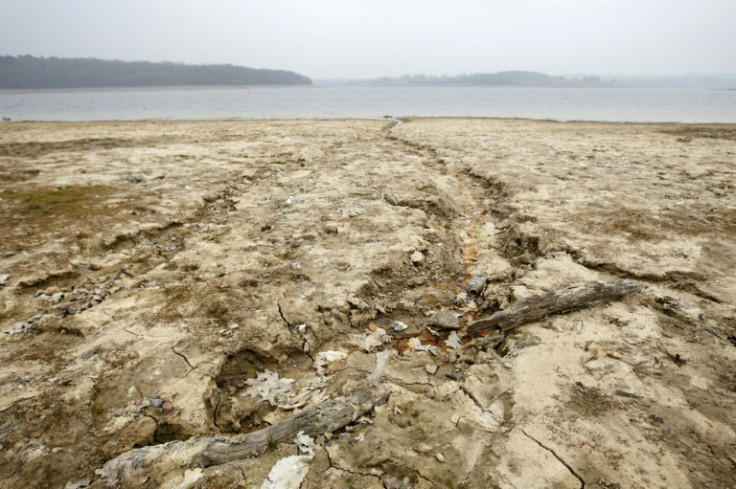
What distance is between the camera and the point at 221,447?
8.56ft

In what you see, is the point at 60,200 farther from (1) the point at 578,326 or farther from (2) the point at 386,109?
(2) the point at 386,109

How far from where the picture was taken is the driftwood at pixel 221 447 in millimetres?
2510

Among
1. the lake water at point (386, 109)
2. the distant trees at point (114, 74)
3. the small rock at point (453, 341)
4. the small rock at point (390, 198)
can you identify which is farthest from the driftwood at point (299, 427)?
the distant trees at point (114, 74)

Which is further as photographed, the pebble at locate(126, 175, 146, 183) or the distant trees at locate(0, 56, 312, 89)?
the distant trees at locate(0, 56, 312, 89)

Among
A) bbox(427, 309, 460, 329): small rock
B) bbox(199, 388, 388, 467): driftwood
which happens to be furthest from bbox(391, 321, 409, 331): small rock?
bbox(199, 388, 388, 467): driftwood

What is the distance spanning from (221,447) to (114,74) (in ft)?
649

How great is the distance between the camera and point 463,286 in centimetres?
524

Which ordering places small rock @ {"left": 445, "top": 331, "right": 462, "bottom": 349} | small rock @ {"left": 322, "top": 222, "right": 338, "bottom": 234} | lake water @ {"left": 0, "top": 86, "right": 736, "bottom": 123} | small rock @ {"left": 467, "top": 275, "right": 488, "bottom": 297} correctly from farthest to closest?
lake water @ {"left": 0, "top": 86, "right": 736, "bottom": 123}
small rock @ {"left": 322, "top": 222, "right": 338, "bottom": 234}
small rock @ {"left": 467, "top": 275, "right": 488, "bottom": 297}
small rock @ {"left": 445, "top": 331, "right": 462, "bottom": 349}

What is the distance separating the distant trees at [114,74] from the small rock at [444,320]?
185987mm

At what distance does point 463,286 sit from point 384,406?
268 centimetres

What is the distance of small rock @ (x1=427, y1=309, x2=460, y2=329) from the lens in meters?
4.34

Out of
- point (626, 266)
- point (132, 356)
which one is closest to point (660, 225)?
point (626, 266)

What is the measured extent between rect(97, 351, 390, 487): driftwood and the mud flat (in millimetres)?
27

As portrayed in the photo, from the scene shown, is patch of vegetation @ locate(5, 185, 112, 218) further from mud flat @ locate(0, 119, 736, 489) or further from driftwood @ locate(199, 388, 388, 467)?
driftwood @ locate(199, 388, 388, 467)
